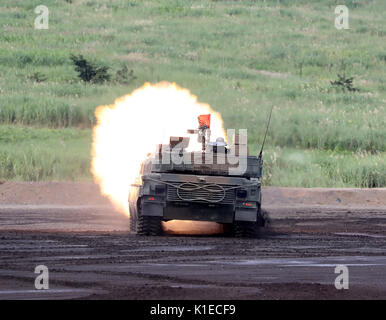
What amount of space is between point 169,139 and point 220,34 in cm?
6191

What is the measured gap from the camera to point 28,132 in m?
45.8

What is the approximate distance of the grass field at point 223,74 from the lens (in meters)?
40.4

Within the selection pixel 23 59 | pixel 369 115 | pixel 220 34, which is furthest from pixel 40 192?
pixel 220 34

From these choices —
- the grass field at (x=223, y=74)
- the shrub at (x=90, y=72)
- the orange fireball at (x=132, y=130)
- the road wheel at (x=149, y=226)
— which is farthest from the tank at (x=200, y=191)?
the shrub at (x=90, y=72)

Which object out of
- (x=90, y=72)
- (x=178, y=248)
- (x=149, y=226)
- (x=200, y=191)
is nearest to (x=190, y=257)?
(x=178, y=248)

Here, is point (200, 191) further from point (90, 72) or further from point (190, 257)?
point (90, 72)

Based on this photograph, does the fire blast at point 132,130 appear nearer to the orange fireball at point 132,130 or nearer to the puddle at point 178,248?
the orange fireball at point 132,130

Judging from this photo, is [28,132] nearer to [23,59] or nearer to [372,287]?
[23,59]

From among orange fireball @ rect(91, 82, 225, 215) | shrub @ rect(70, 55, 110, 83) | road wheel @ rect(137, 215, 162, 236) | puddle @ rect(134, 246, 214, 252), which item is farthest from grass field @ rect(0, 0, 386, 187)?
puddle @ rect(134, 246, 214, 252)

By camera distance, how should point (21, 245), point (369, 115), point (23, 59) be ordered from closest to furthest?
1. point (21, 245)
2. point (369, 115)
3. point (23, 59)

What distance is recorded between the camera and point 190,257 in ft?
54.2

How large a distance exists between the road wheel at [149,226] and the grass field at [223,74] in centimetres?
1594

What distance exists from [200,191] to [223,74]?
47401 mm

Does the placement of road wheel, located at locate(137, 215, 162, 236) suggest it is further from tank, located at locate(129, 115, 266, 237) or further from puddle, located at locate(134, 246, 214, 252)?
puddle, located at locate(134, 246, 214, 252)
